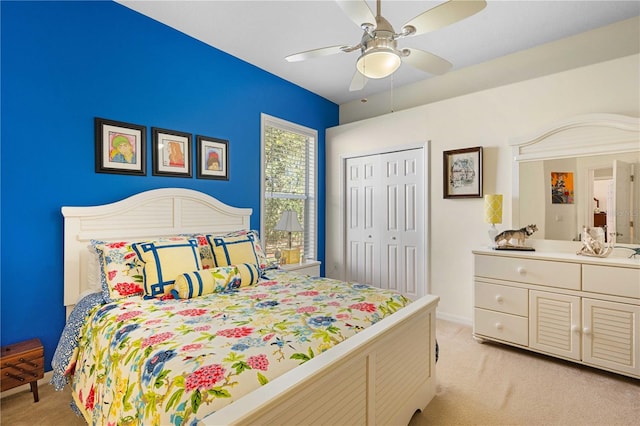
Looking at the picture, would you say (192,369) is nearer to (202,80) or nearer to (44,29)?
(44,29)

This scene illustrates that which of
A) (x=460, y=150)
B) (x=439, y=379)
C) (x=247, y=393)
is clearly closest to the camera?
(x=247, y=393)

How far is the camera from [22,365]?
6.34 ft

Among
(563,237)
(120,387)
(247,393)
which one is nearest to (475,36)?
(563,237)

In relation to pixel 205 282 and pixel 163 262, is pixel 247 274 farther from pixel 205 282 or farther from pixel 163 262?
pixel 163 262

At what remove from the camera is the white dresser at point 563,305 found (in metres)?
2.26

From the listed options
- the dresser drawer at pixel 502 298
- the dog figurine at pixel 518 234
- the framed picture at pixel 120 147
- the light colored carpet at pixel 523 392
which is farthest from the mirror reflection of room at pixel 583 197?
the framed picture at pixel 120 147

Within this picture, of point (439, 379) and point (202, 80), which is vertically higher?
point (202, 80)

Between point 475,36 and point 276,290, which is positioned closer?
point 276,290

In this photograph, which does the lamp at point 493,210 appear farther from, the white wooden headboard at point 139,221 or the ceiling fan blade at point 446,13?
the white wooden headboard at point 139,221

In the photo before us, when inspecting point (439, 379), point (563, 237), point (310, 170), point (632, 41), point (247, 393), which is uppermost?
point (632, 41)

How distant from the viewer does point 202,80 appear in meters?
3.10

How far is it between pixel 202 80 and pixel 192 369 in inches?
111

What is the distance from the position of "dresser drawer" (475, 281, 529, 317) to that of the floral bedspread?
1332mm

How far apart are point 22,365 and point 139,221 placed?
1.14 meters
